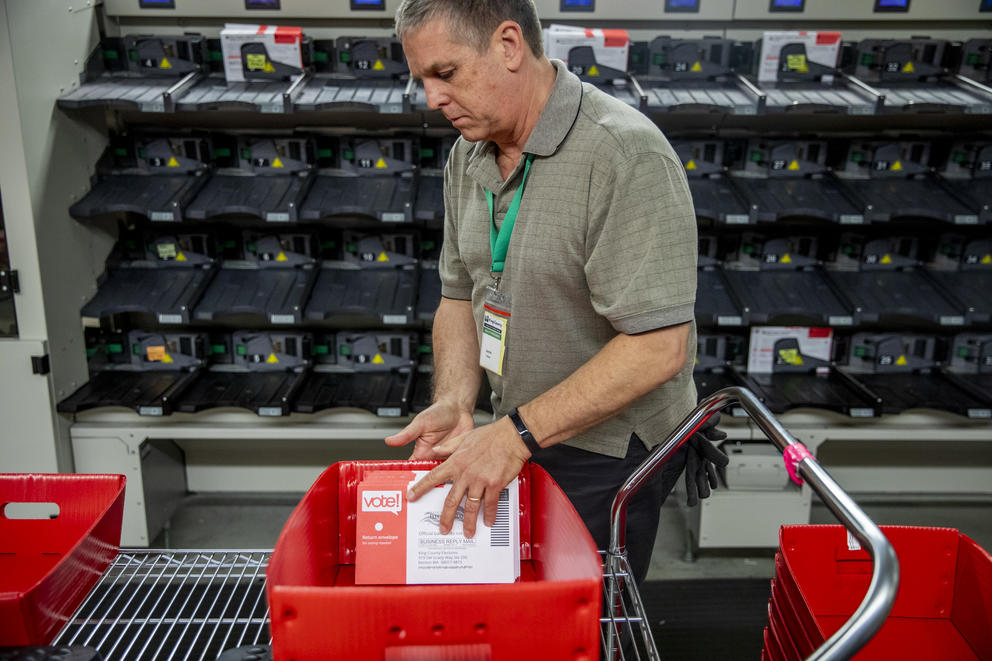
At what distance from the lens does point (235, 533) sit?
3721 millimetres

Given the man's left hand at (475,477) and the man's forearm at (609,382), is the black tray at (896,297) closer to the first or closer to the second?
the man's forearm at (609,382)

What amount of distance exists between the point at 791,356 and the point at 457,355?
7.77 feet

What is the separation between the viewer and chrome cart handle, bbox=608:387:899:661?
0.76 meters

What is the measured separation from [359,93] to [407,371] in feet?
4.10

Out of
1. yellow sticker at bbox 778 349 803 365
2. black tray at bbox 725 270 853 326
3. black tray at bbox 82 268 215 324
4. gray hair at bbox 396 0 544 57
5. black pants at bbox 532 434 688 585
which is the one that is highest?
gray hair at bbox 396 0 544 57

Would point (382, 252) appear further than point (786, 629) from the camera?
Yes

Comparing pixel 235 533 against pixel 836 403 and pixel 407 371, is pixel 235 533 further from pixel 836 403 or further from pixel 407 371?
pixel 836 403

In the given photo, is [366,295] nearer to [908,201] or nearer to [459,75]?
[459,75]

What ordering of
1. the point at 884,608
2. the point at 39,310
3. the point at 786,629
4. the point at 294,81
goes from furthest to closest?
the point at 294,81, the point at 39,310, the point at 786,629, the point at 884,608

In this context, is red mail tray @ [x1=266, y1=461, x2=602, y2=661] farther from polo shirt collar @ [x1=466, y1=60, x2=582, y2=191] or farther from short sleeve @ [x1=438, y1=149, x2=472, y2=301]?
short sleeve @ [x1=438, y1=149, x2=472, y2=301]

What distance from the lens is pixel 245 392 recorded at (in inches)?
133

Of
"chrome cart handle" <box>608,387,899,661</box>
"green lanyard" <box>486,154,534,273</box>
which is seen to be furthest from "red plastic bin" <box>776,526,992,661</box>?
"green lanyard" <box>486,154,534,273</box>

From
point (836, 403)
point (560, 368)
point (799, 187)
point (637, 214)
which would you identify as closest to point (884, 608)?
point (637, 214)

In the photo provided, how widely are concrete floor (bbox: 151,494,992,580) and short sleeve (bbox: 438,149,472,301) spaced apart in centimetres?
212
